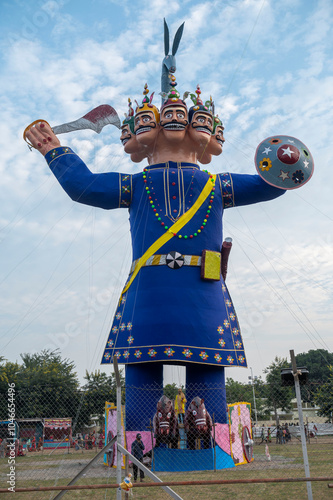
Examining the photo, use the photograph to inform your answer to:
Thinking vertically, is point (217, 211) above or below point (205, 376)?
above

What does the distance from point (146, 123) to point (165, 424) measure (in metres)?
5.14

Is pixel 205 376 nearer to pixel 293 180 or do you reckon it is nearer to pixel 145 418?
pixel 145 418

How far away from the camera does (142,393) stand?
25.4 ft

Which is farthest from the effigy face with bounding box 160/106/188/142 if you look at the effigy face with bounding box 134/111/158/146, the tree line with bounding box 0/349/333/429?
the tree line with bounding box 0/349/333/429

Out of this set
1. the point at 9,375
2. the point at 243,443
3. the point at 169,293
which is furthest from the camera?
the point at 9,375

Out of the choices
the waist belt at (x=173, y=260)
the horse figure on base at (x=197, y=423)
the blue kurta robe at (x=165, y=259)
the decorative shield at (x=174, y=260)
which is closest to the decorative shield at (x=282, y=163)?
the blue kurta robe at (x=165, y=259)

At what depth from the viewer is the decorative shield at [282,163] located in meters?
7.83

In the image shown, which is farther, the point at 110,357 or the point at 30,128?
the point at 30,128

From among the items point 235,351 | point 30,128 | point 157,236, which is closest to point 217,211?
point 157,236

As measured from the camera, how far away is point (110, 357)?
7910mm

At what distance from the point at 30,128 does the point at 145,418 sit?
5.54 meters

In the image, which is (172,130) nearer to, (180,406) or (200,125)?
(200,125)

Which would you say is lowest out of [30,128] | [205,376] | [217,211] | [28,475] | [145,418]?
[28,475]

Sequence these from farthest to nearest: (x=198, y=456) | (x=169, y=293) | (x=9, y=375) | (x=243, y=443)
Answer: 1. (x=9, y=375)
2. (x=243, y=443)
3. (x=169, y=293)
4. (x=198, y=456)
